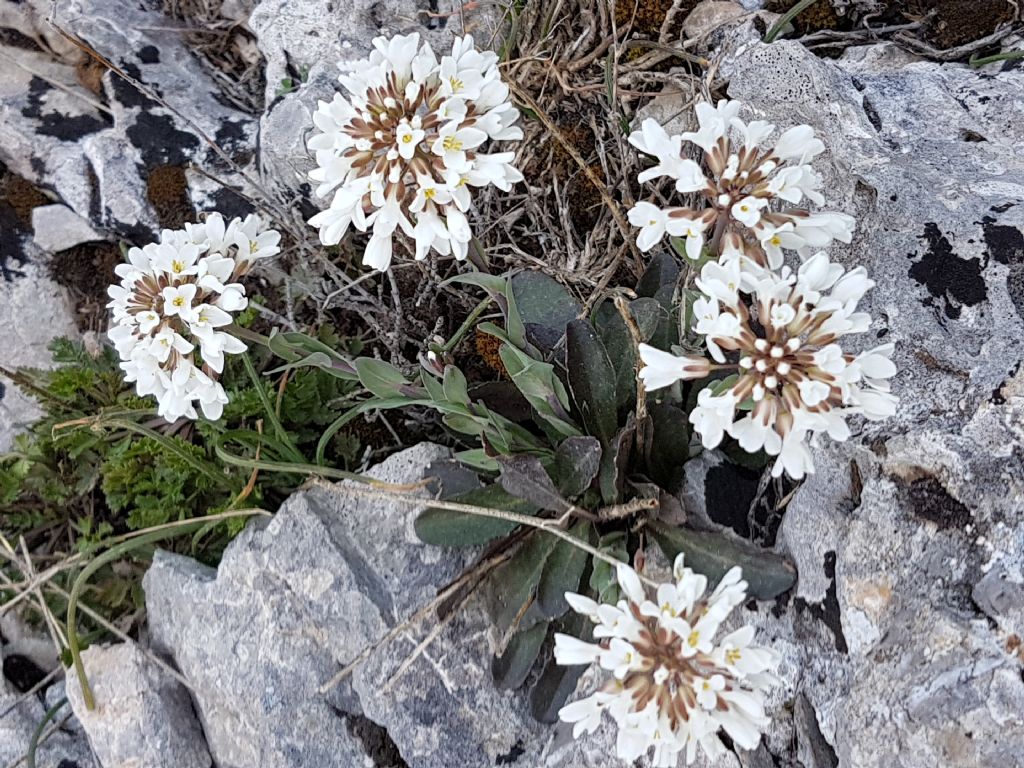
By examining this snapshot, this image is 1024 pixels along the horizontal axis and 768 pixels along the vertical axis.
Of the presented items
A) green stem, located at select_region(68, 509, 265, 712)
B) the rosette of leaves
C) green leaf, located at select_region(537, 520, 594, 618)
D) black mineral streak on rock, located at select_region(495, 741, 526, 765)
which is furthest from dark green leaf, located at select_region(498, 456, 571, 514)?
green stem, located at select_region(68, 509, 265, 712)

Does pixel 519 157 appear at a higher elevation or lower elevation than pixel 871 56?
lower

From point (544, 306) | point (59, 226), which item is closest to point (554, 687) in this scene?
point (544, 306)

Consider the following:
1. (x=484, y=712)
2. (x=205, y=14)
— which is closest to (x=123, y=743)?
(x=484, y=712)

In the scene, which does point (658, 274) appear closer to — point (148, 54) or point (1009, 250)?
point (1009, 250)

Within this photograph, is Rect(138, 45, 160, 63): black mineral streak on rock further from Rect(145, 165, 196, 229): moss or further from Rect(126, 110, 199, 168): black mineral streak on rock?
Rect(145, 165, 196, 229): moss

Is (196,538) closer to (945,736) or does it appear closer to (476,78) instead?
(476,78)

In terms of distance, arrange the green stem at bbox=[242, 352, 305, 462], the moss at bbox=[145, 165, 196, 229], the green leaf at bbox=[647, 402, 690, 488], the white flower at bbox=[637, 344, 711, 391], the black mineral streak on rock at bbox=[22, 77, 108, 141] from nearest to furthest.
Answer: the white flower at bbox=[637, 344, 711, 391]
the green leaf at bbox=[647, 402, 690, 488]
the green stem at bbox=[242, 352, 305, 462]
the moss at bbox=[145, 165, 196, 229]
the black mineral streak on rock at bbox=[22, 77, 108, 141]
